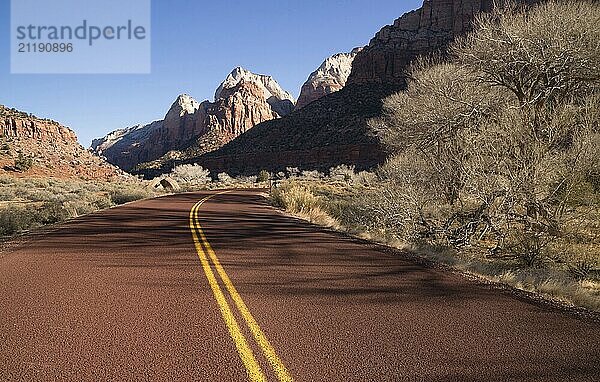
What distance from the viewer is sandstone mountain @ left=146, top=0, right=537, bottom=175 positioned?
69625 millimetres

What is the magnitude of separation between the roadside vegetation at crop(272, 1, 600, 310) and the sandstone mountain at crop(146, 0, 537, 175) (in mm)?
43826

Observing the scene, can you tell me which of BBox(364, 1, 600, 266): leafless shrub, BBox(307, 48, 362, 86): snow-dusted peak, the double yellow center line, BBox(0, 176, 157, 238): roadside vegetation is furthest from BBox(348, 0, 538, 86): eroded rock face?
the double yellow center line

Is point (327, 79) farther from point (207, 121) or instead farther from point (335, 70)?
point (207, 121)

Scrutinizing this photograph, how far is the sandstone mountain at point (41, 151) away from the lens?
48.2m

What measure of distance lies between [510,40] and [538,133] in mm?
3694

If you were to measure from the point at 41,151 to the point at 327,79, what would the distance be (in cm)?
11741

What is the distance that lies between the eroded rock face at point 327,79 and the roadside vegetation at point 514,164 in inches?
4534

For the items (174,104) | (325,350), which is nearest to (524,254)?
(325,350)

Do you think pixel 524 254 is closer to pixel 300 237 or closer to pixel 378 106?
pixel 300 237

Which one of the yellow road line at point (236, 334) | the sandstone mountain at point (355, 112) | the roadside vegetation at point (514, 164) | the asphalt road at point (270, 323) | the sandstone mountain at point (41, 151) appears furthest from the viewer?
the sandstone mountain at point (355, 112)

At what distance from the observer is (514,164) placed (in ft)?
41.5

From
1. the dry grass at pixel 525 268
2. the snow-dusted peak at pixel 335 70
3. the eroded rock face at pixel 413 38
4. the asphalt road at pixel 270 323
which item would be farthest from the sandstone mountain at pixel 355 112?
the snow-dusted peak at pixel 335 70

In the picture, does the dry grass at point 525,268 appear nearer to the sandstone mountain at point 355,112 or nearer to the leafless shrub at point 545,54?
the leafless shrub at point 545,54

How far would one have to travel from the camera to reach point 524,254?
10391 mm
